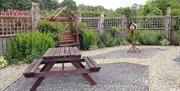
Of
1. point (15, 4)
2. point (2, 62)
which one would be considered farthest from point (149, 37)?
point (15, 4)

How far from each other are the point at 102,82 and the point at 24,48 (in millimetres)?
4045

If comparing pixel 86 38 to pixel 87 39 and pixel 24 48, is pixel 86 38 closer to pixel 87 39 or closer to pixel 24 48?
pixel 87 39

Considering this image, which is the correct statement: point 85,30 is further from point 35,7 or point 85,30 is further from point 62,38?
point 35,7

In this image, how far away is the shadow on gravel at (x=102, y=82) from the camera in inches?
219

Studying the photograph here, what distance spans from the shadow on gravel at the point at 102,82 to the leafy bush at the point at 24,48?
2.40m

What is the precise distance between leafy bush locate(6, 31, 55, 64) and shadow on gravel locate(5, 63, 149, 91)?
2.40 metres

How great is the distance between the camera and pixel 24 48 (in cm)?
924

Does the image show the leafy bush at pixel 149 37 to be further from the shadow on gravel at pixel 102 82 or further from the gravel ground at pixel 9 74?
the gravel ground at pixel 9 74

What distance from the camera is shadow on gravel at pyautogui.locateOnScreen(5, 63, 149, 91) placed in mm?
5570

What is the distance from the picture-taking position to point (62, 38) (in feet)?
38.0

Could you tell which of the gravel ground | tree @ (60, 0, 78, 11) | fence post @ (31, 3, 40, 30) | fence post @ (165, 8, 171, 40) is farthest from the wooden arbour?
tree @ (60, 0, 78, 11)

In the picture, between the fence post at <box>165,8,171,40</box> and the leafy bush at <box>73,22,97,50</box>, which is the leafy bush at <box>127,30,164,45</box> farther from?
the leafy bush at <box>73,22,97,50</box>

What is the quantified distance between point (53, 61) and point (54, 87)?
20.3 inches

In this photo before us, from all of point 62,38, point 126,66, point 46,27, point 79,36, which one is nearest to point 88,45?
point 79,36
